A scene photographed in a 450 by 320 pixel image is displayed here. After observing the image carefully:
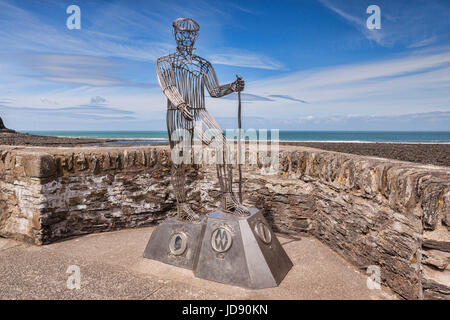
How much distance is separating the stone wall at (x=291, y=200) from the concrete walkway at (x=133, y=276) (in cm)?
26

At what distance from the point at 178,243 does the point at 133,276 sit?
625 mm

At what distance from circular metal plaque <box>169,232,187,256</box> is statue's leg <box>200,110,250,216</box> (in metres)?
0.63

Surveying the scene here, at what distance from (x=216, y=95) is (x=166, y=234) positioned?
1.91m

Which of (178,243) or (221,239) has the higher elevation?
(221,239)

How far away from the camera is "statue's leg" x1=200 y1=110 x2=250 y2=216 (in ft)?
10.8

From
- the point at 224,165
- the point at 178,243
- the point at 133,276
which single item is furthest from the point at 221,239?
the point at 133,276

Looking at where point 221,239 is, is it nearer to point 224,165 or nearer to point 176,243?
point 176,243

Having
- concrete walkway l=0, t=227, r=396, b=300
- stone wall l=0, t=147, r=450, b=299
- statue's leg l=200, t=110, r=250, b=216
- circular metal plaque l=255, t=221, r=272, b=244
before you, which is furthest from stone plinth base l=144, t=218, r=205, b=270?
stone wall l=0, t=147, r=450, b=299

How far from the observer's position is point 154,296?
277cm

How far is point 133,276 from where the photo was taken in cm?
316

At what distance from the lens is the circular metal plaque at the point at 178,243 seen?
346cm

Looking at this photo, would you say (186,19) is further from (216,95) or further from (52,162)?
(52,162)

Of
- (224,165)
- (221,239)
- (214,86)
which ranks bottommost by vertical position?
(221,239)

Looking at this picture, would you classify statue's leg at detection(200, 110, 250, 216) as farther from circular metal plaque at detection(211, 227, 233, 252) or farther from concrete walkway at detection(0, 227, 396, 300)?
concrete walkway at detection(0, 227, 396, 300)
